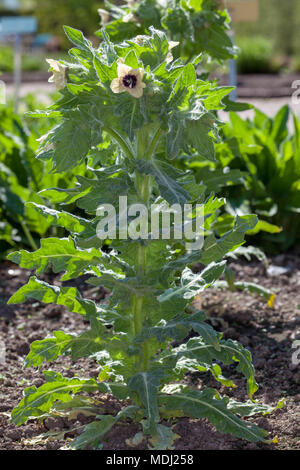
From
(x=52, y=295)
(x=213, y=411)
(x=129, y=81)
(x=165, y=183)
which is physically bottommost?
(x=213, y=411)

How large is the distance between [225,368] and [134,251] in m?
1.04

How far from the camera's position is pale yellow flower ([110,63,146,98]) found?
2.07m

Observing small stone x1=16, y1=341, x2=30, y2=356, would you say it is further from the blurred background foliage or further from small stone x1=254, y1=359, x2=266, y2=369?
the blurred background foliage

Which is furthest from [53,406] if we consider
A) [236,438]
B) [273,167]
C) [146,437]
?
[273,167]

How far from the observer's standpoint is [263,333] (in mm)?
3469

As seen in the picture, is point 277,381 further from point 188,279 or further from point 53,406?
point 53,406

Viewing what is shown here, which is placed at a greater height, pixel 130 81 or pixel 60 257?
pixel 130 81

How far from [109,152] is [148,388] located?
33.8 inches

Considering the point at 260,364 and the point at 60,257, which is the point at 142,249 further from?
the point at 260,364

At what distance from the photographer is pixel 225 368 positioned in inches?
123

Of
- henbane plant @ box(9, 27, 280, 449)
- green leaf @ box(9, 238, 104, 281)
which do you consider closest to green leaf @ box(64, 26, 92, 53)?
henbane plant @ box(9, 27, 280, 449)

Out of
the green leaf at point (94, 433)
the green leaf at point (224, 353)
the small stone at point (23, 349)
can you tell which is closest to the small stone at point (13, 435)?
the green leaf at point (94, 433)

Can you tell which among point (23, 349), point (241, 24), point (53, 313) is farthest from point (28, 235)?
point (241, 24)

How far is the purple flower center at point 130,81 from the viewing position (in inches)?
81.6
